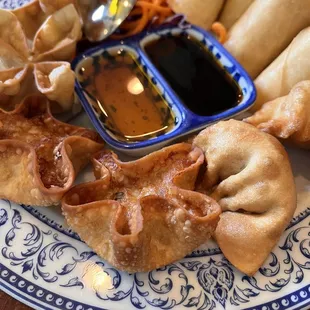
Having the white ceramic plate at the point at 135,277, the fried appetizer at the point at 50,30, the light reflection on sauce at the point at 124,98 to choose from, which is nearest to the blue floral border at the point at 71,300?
the white ceramic plate at the point at 135,277

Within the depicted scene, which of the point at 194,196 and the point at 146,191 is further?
the point at 146,191

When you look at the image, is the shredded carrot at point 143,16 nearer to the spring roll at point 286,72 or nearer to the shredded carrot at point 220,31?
the shredded carrot at point 220,31

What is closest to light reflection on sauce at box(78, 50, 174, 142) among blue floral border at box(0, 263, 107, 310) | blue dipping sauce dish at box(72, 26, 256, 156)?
blue dipping sauce dish at box(72, 26, 256, 156)

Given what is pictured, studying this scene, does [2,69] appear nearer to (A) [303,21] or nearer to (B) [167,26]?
(B) [167,26]

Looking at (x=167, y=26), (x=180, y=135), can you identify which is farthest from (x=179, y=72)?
(x=180, y=135)

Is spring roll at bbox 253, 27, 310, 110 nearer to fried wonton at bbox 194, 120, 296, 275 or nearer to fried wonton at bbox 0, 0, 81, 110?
fried wonton at bbox 194, 120, 296, 275

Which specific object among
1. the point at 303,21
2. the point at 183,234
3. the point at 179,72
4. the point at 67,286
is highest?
the point at 303,21
